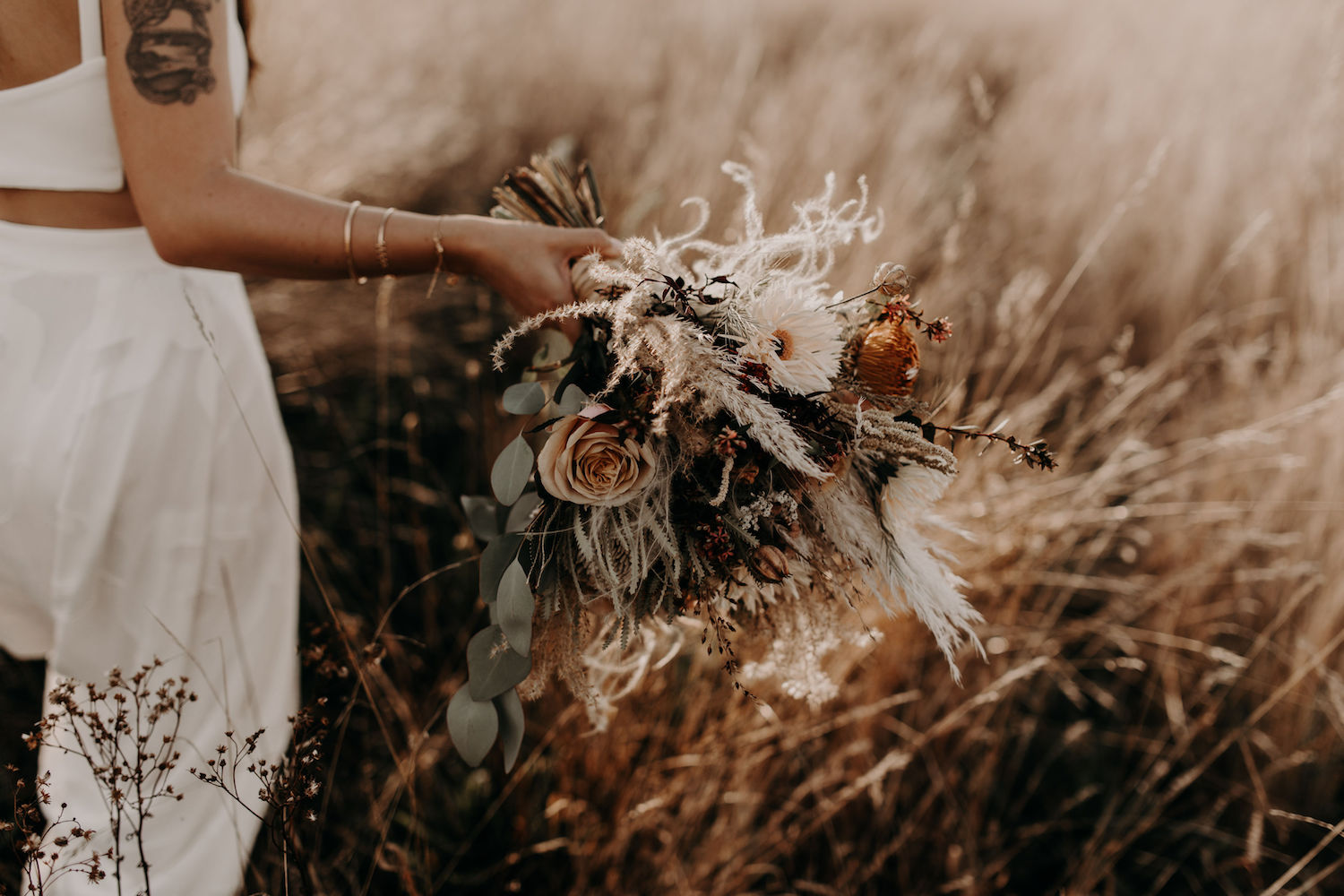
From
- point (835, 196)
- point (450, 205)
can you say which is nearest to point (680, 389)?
point (835, 196)

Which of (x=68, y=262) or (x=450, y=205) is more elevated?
(x=450, y=205)

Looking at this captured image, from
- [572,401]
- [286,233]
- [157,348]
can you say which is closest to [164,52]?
[286,233]

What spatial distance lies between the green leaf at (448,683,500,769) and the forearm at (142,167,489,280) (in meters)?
0.57

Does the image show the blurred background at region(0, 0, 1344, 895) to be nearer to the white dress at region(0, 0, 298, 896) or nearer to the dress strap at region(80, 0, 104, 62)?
the white dress at region(0, 0, 298, 896)

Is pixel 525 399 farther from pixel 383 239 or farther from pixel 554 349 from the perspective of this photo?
pixel 383 239

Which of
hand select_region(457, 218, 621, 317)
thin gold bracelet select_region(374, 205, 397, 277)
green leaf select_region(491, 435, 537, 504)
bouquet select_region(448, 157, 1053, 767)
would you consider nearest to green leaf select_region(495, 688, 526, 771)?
bouquet select_region(448, 157, 1053, 767)

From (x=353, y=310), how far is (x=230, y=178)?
7.13 ft

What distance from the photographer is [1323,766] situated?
196 centimetres

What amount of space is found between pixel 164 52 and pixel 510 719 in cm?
92

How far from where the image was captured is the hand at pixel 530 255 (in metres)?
0.98

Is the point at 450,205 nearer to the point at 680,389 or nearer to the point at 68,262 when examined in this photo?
the point at 68,262

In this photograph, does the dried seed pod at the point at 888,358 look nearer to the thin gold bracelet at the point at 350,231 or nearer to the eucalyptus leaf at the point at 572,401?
the eucalyptus leaf at the point at 572,401

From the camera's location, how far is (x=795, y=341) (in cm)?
90

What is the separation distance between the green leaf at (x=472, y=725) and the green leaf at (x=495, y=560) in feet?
0.39
